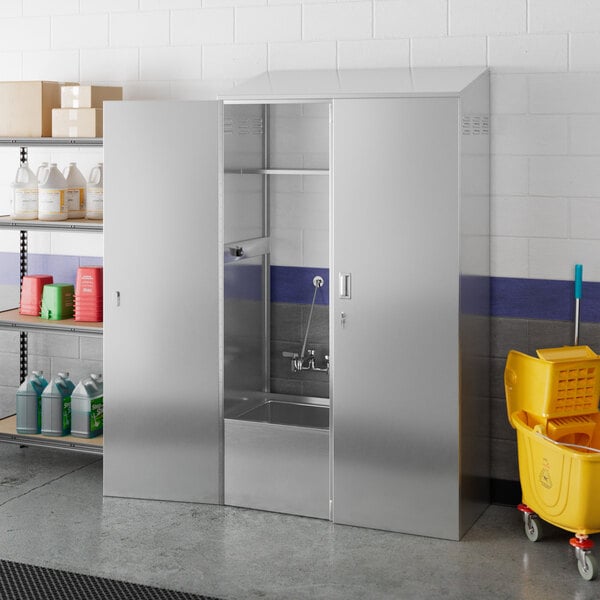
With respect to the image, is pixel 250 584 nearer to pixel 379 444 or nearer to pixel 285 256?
pixel 379 444

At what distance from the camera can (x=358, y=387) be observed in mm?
3957

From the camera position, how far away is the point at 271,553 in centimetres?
375

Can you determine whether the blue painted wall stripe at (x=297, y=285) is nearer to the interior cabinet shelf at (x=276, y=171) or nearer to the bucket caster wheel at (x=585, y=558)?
the interior cabinet shelf at (x=276, y=171)

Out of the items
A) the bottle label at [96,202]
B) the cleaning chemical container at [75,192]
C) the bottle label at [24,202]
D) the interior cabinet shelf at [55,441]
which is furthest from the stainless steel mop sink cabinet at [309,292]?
the bottle label at [24,202]

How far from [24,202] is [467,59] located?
212 centimetres

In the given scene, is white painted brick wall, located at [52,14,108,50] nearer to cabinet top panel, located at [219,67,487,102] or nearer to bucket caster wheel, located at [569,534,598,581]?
cabinet top panel, located at [219,67,487,102]

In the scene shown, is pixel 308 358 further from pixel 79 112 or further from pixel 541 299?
pixel 79 112

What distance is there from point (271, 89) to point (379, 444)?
4.90 ft

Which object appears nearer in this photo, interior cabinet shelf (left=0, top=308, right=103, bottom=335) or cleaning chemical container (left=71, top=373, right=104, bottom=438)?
interior cabinet shelf (left=0, top=308, right=103, bottom=335)

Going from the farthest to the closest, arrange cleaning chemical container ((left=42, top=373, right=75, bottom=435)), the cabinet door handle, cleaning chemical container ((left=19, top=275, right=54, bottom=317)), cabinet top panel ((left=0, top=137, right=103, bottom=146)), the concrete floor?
cleaning chemical container ((left=19, top=275, right=54, bottom=317)), cleaning chemical container ((left=42, top=373, right=75, bottom=435)), cabinet top panel ((left=0, top=137, right=103, bottom=146)), the cabinet door handle, the concrete floor

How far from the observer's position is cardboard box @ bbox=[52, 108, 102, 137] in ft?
14.7

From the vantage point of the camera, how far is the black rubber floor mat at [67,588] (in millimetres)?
3361

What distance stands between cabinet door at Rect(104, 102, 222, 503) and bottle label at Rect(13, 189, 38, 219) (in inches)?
23.5

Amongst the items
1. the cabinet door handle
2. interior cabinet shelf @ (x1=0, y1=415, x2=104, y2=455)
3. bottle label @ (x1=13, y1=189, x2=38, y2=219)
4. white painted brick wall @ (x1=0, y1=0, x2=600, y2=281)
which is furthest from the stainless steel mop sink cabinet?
bottle label @ (x1=13, y1=189, x2=38, y2=219)
